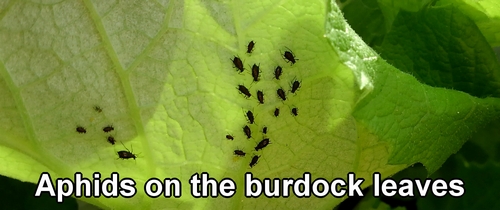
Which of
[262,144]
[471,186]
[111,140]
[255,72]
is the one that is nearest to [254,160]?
[262,144]

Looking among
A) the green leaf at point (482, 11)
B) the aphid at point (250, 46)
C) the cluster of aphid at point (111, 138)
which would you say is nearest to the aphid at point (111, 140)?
the cluster of aphid at point (111, 138)

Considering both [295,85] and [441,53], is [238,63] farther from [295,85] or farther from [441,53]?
[441,53]

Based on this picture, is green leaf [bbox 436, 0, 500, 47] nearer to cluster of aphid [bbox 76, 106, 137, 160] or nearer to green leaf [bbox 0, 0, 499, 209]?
green leaf [bbox 0, 0, 499, 209]

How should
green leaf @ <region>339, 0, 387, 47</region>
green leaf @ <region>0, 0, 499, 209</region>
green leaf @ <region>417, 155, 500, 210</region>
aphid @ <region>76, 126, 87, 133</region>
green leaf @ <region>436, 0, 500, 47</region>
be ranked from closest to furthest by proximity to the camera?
green leaf @ <region>0, 0, 499, 209</region> < aphid @ <region>76, 126, 87, 133</region> < green leaf @ <region>436, 0, 500, 47</region> < green leaf @ <region>417, 155, 500, 210</region> < green leaf @ <region>339, 0, 387, 47</region>

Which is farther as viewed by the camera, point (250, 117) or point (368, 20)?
point (368, 20)

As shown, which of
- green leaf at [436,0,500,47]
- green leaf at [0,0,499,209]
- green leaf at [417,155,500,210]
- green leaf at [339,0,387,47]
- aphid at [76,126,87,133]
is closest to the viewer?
green leaf at [0,0,499,209]

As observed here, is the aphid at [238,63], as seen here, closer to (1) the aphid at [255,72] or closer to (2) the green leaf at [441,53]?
(1) the aphid at [255,72]

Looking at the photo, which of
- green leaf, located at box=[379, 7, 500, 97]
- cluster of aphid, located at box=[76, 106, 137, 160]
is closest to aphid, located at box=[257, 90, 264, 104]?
cluster of aphid, located at box=[76, 106, 137, 160]

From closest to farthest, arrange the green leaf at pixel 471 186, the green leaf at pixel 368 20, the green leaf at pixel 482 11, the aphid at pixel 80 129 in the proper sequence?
the aphid at pixel 80 129
the green leaf at pixel 482 11
the green leaf at pixel 471 186
the green leaf at pixel 368 20

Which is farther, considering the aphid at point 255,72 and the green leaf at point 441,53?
the green leaf at point 441,53

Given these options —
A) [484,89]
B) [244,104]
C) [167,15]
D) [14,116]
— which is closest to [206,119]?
[244,104]
